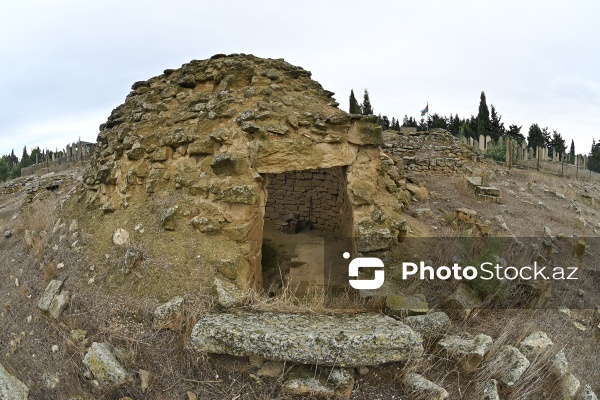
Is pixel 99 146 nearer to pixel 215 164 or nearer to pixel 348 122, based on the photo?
pixel 215 164

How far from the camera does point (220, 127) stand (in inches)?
203

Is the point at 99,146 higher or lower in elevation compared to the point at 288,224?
higher

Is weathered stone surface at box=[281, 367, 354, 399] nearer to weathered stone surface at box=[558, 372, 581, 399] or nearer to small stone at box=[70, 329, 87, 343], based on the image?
weathered stone surface at box=[558, 372, 581, 399]

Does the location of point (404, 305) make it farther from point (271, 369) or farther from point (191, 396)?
point (191, 396)

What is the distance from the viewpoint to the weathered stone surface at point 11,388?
118 inches

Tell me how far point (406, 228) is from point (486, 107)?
88.3 feet

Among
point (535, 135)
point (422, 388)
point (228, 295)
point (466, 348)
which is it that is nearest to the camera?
point (422, 388)

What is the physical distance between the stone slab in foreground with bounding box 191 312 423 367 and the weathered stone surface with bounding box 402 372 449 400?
0.52 feet

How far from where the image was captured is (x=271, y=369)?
3.13 metres

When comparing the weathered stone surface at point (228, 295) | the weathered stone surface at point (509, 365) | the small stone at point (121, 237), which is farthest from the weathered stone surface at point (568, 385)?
the small stone at point (121, 237)

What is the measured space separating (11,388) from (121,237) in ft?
5.94

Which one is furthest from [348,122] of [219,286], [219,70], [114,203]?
[114,203]

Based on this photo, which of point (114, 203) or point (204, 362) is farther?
point (114, 203)

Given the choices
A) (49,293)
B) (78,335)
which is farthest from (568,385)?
(49,293)
